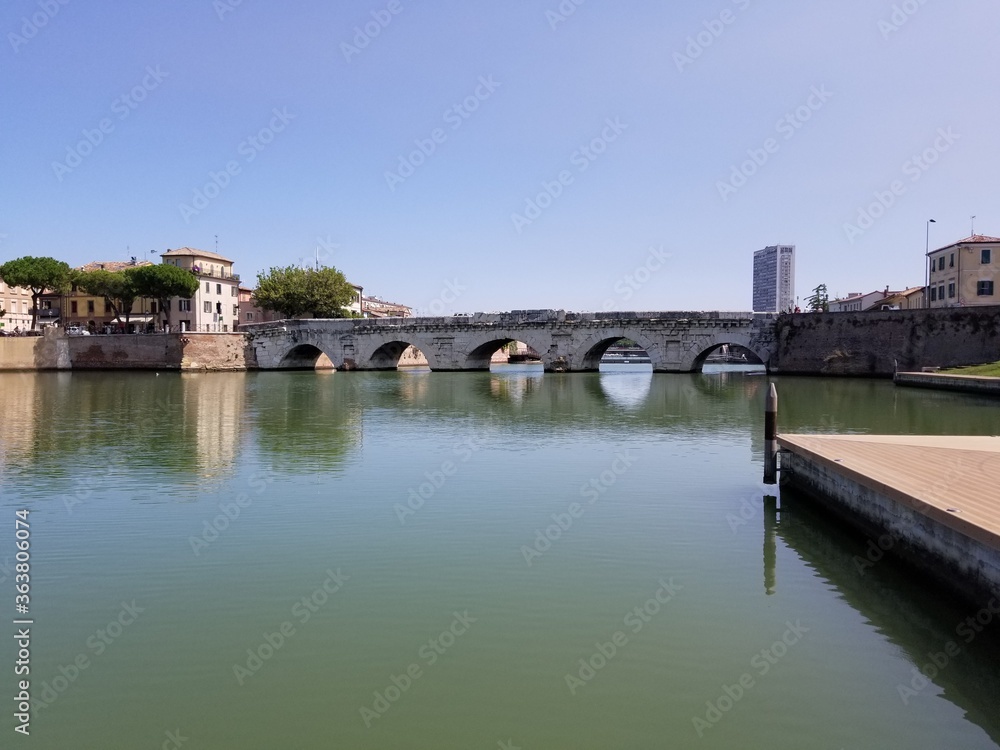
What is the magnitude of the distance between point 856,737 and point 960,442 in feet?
32.7

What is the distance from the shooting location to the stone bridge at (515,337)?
5225cm

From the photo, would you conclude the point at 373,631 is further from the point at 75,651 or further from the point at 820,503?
the point at 820,503

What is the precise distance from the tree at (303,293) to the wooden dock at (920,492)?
2471 inches

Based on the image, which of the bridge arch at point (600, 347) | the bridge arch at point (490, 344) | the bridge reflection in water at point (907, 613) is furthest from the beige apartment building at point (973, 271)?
the bridge reflection in water at point (907, 613)

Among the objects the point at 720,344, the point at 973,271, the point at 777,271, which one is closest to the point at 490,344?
the point at 720,344

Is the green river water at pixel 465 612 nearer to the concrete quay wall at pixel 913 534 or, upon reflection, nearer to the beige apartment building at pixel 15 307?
the concrete quay wall at pixel 913 534

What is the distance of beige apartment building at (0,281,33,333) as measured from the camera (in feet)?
266

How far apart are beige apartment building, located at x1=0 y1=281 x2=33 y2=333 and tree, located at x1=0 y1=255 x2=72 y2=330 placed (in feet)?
46.6

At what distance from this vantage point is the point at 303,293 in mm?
72062

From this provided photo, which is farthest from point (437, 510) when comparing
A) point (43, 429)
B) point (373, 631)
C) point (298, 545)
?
point (43, 429)

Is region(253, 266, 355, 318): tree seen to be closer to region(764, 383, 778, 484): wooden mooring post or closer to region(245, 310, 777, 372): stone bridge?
region(245, 310, 777, 372): stone bridge

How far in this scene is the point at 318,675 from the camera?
21.6 feet

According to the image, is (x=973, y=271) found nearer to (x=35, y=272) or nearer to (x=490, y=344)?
(x=490, y=344)

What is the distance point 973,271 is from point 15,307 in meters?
90.3
